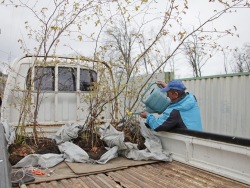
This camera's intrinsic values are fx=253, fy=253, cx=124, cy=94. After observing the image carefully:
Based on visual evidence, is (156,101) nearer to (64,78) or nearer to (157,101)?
(157,101)

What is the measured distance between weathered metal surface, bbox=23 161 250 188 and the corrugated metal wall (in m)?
2.79

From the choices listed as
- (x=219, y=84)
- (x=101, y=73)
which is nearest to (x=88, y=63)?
(x=101, y=73)

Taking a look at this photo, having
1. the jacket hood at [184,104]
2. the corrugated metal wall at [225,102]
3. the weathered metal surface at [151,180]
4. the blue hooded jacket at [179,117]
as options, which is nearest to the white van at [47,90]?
the blue hooded jacket at [179,117]

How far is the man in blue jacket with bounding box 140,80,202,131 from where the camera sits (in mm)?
3312

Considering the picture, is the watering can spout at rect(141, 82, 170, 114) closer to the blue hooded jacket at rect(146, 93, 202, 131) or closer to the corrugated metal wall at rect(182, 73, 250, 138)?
the blue hooded jacket at rect(146, 93, 202, 131)

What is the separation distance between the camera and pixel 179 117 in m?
3.35

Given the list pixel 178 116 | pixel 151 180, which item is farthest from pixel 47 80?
pixel 151 180

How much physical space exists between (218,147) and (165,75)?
3.45 metres

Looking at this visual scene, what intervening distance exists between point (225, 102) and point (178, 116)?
8.25 feet

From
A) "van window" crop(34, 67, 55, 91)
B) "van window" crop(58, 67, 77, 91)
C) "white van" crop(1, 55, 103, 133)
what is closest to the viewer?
"white van" crop(1, 55, 103, 133)

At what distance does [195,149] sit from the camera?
9.65 ft

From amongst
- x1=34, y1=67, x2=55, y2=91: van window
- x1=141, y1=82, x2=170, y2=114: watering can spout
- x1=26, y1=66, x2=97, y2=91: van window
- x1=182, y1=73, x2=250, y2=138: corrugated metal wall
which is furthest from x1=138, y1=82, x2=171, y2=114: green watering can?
x1=182, y1=73, x2=250, y2=138: corrugated metal wall

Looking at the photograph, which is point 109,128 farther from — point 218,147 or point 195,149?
point 218,147

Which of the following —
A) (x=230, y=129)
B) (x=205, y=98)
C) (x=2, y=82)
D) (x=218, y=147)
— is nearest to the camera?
(x=218, y=147)
